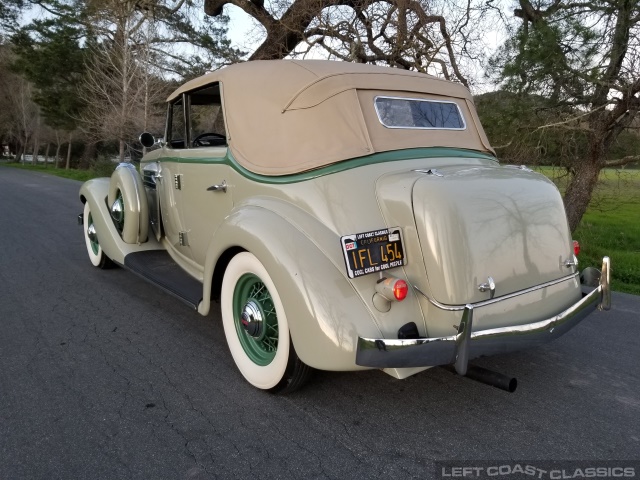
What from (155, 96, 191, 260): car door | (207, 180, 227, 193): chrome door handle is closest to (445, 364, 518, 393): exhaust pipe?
(207, 180, 227, 193): chrome door handle

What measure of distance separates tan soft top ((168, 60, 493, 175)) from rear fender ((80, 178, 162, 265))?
1.85m

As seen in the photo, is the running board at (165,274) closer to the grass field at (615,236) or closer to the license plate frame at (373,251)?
the license plate frame at (373,251)

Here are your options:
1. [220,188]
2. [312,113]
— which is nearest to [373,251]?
[312,113]

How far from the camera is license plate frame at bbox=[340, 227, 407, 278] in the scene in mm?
2514

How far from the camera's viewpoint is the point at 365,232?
260cm

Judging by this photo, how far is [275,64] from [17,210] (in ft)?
29.0

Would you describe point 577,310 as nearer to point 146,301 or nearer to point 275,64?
point 275,64

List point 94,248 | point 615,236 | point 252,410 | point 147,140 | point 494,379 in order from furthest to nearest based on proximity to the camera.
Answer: point 615,236, point 94,248, point 147,140, point 252,410, point 494,379

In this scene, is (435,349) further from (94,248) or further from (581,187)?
(581,187)

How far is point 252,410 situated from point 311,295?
0.78 m

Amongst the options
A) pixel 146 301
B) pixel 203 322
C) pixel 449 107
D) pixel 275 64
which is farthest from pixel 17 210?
pixel 449 107

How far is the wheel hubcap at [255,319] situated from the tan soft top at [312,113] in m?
0.74

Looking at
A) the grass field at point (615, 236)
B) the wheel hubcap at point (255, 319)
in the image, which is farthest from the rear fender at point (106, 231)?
the grass field at point (615, 236)

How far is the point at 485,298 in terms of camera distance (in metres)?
2.59
